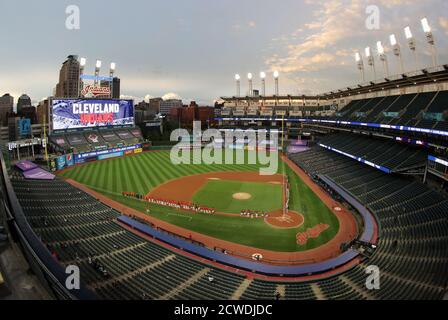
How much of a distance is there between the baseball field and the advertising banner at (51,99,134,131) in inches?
433

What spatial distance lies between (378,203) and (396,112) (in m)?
20.2

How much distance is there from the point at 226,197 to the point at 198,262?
17.8 m

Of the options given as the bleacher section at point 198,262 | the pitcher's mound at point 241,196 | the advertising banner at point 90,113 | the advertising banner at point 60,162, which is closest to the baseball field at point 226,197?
the pitcher's mound at point 241,196

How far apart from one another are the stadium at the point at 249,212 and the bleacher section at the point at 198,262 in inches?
4.6

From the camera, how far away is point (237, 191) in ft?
137

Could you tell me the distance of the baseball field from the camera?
2806cm

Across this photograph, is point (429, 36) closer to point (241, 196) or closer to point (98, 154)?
point (241, 196)

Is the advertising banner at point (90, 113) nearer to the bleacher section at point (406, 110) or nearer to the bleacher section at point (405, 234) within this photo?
the bleacher section at point (406, 110)

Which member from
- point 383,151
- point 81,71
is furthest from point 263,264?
point 81,71

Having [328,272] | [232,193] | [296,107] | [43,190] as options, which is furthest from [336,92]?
[43,190]

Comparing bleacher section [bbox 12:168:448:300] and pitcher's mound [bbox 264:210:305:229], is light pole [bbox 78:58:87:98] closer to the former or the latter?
bleacher section [bbox 12:168:448:300]

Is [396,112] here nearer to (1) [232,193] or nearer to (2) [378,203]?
(2) [378,203]

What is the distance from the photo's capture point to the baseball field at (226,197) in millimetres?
28062

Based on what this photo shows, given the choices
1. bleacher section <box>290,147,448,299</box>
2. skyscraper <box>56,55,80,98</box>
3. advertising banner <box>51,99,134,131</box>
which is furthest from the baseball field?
skyscraper <box>56,55,80,98</box>
